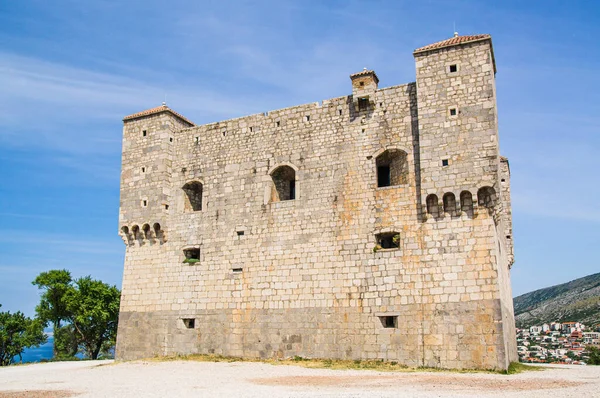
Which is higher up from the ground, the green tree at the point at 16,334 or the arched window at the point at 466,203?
the arched window at the point at 466,203

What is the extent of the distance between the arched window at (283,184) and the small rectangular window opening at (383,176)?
130 inches

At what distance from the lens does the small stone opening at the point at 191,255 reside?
22.6 meters

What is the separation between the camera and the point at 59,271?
109 feet

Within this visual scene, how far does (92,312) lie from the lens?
3145cm

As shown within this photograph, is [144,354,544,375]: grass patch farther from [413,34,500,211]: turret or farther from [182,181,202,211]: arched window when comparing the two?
[182,181,202,211]: arched window

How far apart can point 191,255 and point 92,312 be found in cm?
1176

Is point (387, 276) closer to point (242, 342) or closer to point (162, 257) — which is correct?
point (242, 342)

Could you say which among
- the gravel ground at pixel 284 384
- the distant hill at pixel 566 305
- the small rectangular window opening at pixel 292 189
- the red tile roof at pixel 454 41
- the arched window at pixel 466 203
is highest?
the red tile roof at pixel 454 41

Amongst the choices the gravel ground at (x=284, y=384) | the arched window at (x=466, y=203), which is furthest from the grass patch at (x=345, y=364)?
the arched window at (x=466, y=203)

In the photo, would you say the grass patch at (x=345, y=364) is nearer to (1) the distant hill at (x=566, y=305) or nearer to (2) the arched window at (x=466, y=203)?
(2) the arched window at (x=466, y=203)

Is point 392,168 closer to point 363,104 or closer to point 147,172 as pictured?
point 363,104

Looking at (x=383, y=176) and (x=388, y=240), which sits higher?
(x=383, y=176)

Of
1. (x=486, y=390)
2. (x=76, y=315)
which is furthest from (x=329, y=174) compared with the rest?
(x=76, y=315)

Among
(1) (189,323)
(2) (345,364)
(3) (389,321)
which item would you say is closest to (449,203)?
(3) (389,321)
